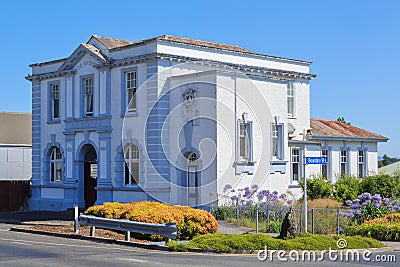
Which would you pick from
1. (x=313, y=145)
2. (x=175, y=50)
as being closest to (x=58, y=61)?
(x=175, y=50)

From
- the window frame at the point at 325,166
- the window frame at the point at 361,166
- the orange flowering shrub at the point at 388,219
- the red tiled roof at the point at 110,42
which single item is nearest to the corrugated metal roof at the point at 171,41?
the red tiled roof at the point at 110,42

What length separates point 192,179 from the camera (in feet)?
102

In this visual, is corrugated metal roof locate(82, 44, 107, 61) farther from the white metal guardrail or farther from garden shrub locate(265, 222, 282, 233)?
garden shrub locate(265, 222, 282, 233)

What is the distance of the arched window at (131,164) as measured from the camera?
1259 inches

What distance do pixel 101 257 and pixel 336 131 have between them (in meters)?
25.9

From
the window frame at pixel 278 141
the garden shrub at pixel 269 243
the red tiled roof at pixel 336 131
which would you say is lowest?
the garden shrub at pixel 269 243

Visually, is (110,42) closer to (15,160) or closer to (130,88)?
(130,88)

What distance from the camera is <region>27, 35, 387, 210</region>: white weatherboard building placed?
3050cm

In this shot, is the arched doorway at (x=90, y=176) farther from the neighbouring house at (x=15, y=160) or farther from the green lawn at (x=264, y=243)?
the green lawn at (x=264, y=243)

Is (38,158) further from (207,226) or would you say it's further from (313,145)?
(207,226)

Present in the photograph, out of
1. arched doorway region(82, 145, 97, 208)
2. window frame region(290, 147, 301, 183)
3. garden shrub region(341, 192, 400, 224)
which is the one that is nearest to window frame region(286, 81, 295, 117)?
window frame region(290, 147, 301, 183)

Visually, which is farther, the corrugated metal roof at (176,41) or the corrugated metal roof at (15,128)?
the corrugated metal roof at (15,128)

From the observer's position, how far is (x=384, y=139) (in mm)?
42312

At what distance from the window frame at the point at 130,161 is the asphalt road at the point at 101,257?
10.4 m
